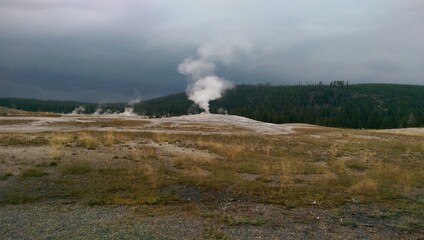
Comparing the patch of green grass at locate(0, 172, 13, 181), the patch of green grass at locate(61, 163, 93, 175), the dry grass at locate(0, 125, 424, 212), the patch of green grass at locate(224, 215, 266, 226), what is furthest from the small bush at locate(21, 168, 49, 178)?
the patch of green grass at locate(224, 215, 266, 226)

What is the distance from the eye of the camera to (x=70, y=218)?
46.6 ft

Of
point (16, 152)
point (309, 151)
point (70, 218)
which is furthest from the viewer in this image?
point (309, 151)

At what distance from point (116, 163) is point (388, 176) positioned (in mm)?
17554

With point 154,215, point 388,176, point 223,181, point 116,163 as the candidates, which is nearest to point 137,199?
point 154,215

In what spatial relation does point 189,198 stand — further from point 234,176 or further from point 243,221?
point 234,176

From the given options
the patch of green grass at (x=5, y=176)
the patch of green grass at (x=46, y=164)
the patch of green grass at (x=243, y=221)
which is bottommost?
the patch of green grass at (x=243, y=221)

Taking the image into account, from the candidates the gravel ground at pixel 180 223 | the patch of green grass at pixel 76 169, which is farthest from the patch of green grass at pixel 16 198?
the patch of green grass at pixel 76 169

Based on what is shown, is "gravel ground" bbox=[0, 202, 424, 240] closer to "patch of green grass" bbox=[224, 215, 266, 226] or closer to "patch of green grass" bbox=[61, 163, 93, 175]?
"patch of green grass" bbox=[224, 215, 266, 226]

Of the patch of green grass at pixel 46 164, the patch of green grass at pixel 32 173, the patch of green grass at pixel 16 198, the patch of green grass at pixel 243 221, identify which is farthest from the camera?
the patch of green grass at pixel 46 164

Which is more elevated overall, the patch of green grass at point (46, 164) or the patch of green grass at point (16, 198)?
the patch of green grass at point (46, 164)

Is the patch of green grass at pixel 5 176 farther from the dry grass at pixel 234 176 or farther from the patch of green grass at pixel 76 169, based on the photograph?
the patch of green grass at pixel 76 169

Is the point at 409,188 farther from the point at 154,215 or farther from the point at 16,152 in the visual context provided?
the point at 16,152

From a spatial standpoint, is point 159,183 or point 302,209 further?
point 159,183

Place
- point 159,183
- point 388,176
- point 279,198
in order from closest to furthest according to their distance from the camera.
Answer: point 279,198
point 159,183
point 388,176
